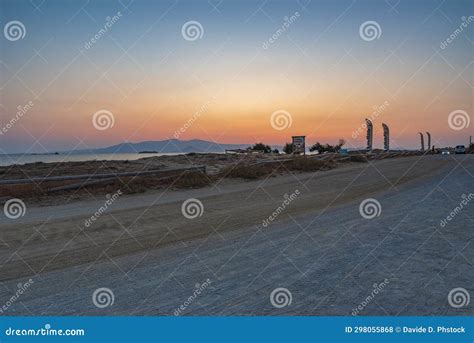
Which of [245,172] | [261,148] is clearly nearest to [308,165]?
Answer: [245,172]

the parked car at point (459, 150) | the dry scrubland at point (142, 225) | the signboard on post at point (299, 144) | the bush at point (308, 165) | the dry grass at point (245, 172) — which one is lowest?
the dry scrubland at point (142, 225)

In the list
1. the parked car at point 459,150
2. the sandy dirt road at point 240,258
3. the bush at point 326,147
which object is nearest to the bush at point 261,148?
the bush at point 326,147

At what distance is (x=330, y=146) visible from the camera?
54594 millimetres

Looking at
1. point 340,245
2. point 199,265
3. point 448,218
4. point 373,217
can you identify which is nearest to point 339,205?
point 373,217

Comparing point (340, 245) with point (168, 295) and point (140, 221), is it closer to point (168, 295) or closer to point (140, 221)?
point (168, 295)

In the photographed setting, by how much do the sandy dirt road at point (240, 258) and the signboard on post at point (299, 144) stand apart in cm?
2157

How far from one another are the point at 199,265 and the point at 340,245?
99.9 inches

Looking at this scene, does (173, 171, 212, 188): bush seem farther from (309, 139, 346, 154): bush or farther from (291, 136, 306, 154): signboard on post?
(309, 139, 346, 154): bush

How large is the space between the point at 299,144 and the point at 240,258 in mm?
27360

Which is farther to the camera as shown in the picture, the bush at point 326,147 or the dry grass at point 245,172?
the bush at point 326,147

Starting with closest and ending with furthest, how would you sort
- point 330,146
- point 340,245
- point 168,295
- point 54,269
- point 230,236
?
1. point 168,295
2. point 54,269
3. point 340,245
4. point 230,236
5. point 330,146

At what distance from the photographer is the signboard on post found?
108 feet

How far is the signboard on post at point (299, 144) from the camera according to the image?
32.9 m

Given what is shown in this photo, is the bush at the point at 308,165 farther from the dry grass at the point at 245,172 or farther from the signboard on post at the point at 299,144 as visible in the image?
the signboard on post at the point at 299,144
